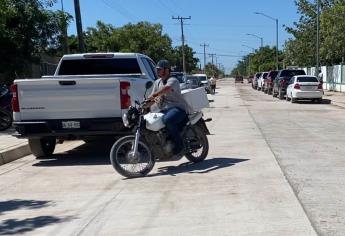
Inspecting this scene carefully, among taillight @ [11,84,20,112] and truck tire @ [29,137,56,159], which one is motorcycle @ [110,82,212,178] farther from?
truck tire @ [29,137,56,159]

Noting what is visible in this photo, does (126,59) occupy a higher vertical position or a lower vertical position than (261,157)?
higher

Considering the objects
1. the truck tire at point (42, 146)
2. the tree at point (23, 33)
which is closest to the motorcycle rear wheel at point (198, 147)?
the truck tire at point (42, 146)

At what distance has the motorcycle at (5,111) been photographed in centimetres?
1683

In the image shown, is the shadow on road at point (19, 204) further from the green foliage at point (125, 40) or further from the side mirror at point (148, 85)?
the green foliage at point (125, 40)

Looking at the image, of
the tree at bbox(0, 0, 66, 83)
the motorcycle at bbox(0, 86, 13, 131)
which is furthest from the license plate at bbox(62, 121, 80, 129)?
the tree at bbox(0, 0, 66, 83)

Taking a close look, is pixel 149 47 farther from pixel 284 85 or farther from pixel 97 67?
pixel 97 67

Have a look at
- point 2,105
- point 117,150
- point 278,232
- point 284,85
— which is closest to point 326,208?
point 278,232

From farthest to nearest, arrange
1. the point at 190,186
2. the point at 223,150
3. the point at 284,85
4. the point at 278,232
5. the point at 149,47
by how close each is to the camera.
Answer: the point at 149,47 → the point at 284,85 → the point at 223,150 → the point at 190,186 → the point at 278,232

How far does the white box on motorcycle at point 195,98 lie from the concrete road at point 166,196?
3.28 ft

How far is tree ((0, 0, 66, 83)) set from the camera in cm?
1864

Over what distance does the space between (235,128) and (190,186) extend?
894 centimetres

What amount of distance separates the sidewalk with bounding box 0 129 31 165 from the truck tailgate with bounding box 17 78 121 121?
133cm

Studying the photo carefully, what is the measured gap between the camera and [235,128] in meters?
17.3

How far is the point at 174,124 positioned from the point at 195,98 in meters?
1.38
